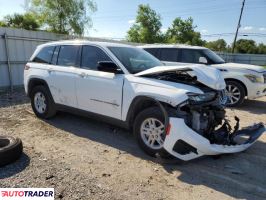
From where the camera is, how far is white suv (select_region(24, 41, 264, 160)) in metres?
4.05

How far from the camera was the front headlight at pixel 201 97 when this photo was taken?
4149 millimetres

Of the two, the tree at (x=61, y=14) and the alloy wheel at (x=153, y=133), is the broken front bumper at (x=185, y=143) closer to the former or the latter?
the alloy wheel at (x=153, y=133)

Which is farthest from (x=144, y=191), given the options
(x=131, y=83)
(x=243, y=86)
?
(x=243, y=86)

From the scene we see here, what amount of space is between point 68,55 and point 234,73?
552 centimetres

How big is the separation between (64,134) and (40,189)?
2226 mm

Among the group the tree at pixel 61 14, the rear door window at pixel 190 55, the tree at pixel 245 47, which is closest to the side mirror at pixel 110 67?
the rear door window at pixel 190 55

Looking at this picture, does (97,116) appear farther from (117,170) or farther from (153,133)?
(117,170)

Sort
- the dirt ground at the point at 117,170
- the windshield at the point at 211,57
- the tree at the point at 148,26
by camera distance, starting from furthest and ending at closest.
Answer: the tree at the point at 148,26 → the windshield at the point at 211,57 → the dirt ground at the point at 117,170

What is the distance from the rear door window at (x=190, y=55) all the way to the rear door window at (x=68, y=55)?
4.90m

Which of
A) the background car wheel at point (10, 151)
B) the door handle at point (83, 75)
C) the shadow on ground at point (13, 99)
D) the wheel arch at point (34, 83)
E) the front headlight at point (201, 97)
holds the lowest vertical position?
the shadow on ground at point (13, 99)

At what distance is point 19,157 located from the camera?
4.38 m

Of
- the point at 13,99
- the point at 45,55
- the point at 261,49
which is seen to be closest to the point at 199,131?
the point at 45,55

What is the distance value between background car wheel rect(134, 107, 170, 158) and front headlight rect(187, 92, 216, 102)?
1.75 feet

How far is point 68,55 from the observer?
236 inches
